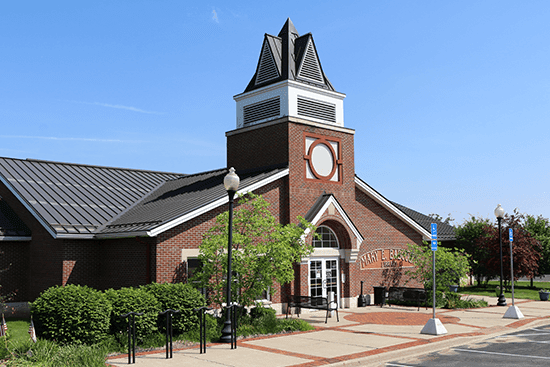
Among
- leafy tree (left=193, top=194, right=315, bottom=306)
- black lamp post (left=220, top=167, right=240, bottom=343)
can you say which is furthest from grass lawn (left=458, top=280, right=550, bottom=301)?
black lamp post (left=220, top=167, right=240, bottom=343)

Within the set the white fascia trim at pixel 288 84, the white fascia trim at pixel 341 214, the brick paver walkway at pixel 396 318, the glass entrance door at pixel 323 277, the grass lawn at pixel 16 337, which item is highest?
the white fascia trim at pixel 288 84

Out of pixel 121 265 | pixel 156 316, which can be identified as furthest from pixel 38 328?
pixel 121 265

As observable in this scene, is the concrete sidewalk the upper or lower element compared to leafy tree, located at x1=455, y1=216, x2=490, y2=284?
lower

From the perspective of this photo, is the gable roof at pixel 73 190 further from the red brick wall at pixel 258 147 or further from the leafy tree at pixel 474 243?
the leafy tree at pixel 474 243

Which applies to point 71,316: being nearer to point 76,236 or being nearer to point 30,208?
point 76,236

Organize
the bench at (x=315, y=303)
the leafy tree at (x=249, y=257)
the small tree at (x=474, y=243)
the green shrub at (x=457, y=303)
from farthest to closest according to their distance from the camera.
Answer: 1. the small tree at (x=474, y=243)
2. the green shrub at (x=457, y=303)
3. the bench at (x=315, y=303)
4. the leafy tree at (x=249, y=257)

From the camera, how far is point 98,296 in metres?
14.5

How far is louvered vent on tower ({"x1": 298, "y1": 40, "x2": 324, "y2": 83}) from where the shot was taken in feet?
86.0

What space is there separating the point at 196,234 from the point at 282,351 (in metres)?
7.12

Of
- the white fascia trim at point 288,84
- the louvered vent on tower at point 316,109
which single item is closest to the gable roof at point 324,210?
the louvered vent on tower at point 316,109

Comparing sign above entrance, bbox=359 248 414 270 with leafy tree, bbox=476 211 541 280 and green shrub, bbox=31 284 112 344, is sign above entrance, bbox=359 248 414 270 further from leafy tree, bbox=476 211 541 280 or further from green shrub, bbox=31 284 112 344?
green shrub, bbox=31 284 112 344

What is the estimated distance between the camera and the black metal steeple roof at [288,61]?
25922mm

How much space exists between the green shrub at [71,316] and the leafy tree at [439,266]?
16703 mm

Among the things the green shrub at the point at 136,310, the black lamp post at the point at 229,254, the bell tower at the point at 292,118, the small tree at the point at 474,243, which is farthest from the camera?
the small tree at the point at 474,243
